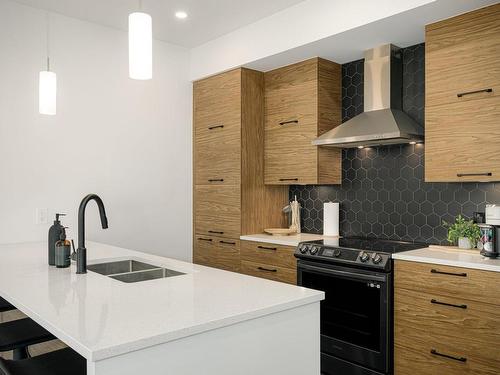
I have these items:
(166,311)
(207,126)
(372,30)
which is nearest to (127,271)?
(166,311)

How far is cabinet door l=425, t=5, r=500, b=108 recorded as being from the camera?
2.52 m

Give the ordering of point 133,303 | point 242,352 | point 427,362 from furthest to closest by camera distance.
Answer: point 427,362 < point 133,303 < point 242,352

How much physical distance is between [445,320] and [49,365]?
207 cm

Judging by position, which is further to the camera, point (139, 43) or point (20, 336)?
point (20, 336)

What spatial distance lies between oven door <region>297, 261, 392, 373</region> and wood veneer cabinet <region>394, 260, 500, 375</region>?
8 cm

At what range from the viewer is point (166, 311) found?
141 centimetres

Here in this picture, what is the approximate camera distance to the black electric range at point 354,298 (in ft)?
8.86

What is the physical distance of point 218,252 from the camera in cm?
402

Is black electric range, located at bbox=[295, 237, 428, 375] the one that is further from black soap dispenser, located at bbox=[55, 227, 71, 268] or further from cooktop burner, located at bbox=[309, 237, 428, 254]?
black soap dispenser, located at bbox=[55, 227, 71, 268]

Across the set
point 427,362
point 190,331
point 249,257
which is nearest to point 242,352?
point 190,331

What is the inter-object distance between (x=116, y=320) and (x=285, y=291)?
0.67 meters

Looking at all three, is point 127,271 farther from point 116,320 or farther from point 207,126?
point 207,126

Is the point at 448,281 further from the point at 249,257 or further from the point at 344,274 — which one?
the point at 249,257

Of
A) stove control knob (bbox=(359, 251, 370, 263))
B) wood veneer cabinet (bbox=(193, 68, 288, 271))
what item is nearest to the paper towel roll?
wood veneer cabinet (bbox=(193, 68, 288, 271))
